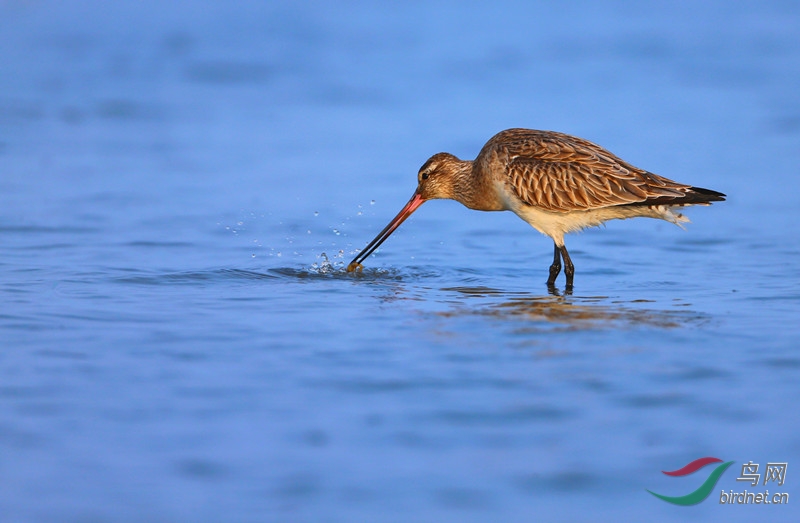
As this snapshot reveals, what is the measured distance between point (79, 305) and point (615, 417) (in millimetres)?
3837

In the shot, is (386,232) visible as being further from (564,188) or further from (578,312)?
(578,312)

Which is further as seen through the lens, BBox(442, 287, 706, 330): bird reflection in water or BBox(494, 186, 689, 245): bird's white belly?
BBox(494, 186, 689, 245): bird's white belly

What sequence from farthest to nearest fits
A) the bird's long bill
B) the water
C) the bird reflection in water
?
the bird's long bill, the bird reflection in water, the water

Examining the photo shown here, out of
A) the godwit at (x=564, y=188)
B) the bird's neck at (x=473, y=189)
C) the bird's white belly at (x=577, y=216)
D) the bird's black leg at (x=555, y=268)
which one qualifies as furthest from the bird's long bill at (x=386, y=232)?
the bird's black leg at (x=555, y=268)

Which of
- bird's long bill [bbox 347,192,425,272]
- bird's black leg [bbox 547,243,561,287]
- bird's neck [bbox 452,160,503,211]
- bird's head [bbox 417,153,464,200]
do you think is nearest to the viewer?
bird's black leg [bbox 547,243,561,287]

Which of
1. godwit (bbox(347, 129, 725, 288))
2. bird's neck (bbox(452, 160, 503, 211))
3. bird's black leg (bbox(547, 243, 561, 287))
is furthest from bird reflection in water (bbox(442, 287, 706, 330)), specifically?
bird's neck (bbox(452, 160, 503, 211))

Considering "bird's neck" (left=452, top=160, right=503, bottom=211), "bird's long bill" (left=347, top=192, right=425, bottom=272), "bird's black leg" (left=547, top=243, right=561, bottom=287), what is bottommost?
"bird's black leg" (left=547, top=243, right=561, bottom=287)

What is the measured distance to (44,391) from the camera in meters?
5.64

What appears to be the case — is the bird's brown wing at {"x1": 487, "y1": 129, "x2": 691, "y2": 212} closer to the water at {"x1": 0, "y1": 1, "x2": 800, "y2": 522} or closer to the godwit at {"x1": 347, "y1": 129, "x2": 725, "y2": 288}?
the godwit at {"x1": 347, "y1": 129, "x2": 725, "y2": 288}

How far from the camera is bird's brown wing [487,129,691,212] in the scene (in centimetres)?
900

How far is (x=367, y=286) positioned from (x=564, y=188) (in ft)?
5.91

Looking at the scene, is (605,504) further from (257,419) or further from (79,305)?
(79,305)

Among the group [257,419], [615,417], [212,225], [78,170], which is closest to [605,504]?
[615,417]

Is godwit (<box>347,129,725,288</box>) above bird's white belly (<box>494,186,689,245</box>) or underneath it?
above
